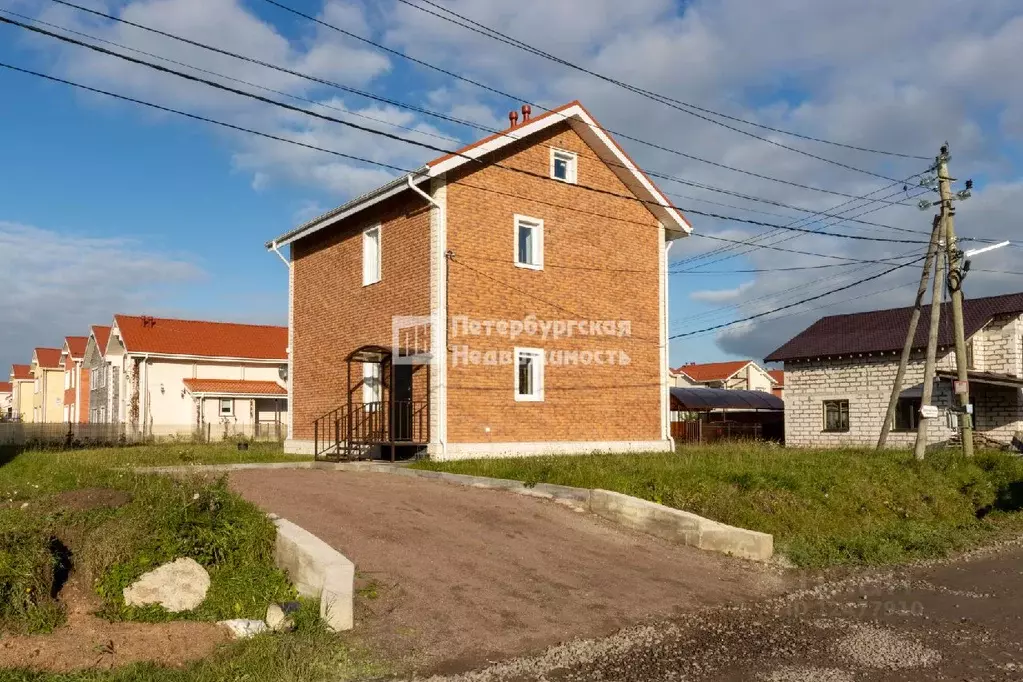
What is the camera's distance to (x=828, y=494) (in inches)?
541

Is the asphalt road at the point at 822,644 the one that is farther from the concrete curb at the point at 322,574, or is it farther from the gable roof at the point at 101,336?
the gable roof at the point at 101,336

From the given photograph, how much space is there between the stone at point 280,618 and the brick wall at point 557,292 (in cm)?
1057

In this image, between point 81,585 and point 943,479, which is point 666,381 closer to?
point 943,479

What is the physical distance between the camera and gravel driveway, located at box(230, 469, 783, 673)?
281 inches

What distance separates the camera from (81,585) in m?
7.00

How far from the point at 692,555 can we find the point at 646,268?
492 inches

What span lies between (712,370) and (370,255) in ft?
188

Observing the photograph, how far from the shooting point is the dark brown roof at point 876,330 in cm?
2869

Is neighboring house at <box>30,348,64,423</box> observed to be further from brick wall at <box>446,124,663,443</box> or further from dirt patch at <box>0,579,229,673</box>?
dirt patch at <box>0,579,229,673</box>

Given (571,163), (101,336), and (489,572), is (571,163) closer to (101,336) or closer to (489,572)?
(489,572)

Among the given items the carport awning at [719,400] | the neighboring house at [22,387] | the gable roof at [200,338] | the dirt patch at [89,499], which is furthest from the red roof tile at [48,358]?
the dirt patch at [89,499]

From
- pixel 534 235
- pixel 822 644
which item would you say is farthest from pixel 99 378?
pixel 822 644

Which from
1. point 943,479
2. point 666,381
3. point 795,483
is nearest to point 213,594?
point 795,483

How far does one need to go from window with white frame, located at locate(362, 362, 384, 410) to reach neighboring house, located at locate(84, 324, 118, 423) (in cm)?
2670
